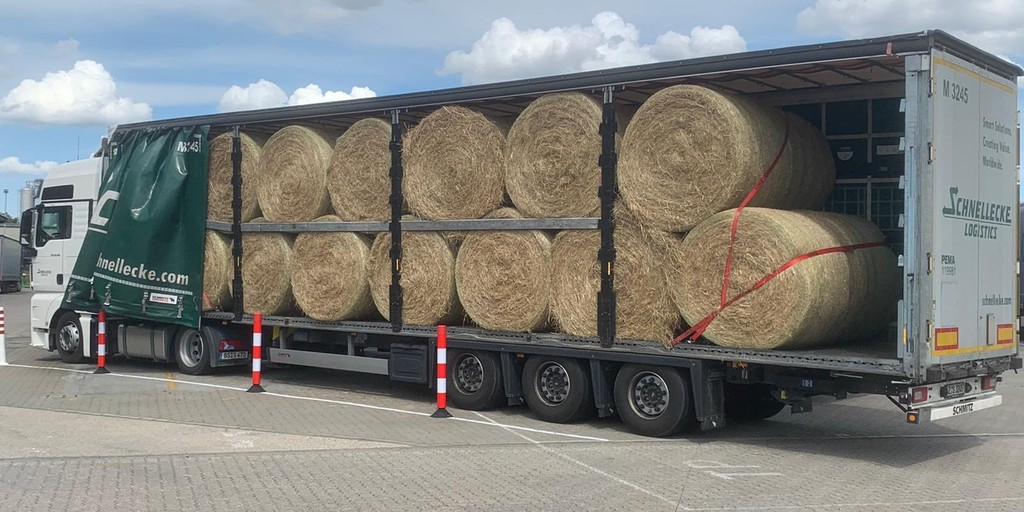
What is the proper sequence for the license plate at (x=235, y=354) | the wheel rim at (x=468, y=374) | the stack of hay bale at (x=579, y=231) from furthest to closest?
the license plate at (x=235, y=354), the wheel rim at (x=468, y=374), the stack of hay bale at (x=579, y=231)

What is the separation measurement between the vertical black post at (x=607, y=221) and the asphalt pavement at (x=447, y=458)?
3.66ft

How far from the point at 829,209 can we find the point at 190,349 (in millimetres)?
9209

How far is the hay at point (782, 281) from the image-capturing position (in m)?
8.95

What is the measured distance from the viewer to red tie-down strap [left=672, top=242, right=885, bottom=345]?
29.3 feet

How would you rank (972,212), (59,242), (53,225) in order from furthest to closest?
(53,225), (59,242), (972,212)

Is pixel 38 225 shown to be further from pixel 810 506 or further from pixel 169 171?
pixel 810 506

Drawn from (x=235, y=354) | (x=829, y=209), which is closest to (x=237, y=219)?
(x=235, y=354)

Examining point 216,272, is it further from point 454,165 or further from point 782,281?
point 782,281

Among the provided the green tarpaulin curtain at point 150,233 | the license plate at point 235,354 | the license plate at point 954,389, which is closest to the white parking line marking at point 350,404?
the license plate at point 235,354

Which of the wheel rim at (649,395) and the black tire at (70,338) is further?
the black tire at (70,338)

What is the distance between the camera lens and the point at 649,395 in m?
10.3

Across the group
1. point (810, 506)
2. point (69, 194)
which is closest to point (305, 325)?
point (69, 194)

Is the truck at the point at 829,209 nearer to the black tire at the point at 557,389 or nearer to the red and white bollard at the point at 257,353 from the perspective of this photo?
the black tire at the point at 557,389

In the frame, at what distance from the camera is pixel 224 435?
9.89 meters
